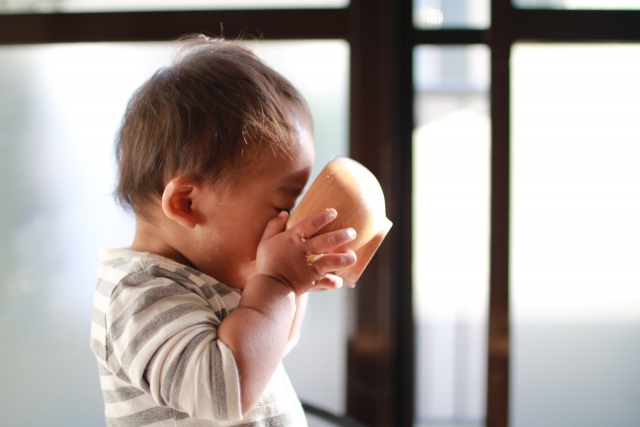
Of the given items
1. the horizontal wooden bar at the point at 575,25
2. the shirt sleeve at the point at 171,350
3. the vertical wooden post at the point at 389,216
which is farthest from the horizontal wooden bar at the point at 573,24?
the shirt sleeve at the point at 171,350

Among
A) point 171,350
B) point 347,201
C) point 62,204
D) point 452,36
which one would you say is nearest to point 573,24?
point 452,36

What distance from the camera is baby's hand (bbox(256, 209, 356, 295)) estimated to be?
1.67 ft

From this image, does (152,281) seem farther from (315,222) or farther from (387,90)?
(387,90)

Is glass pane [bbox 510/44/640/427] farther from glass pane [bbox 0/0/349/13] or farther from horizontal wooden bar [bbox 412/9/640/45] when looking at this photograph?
glass pane [bbox 0/0/349/13]

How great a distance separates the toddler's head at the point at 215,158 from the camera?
0.56 m

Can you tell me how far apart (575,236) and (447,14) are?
0.63 meters

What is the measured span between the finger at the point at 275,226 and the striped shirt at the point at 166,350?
9 cm

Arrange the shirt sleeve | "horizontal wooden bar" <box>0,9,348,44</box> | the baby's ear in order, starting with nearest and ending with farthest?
the shirt sleeve < the baby's ear < "horizontal wooden bar" <box>0,9,348,44</box>

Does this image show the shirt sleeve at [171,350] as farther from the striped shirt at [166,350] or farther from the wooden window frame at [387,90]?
the wooden window frame at [387,90]

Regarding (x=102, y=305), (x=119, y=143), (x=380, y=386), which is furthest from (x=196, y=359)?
(x=380, y=386)

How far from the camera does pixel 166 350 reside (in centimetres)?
45

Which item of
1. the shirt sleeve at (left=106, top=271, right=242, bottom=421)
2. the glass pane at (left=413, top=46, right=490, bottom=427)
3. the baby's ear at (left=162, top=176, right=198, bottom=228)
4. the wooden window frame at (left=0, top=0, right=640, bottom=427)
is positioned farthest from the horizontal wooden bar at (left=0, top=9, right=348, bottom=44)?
the shirt sleeve at (left=106, top=271, right=242, bottom=421)

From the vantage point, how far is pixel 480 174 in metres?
1.25

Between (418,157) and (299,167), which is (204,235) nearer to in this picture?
(299,167)
